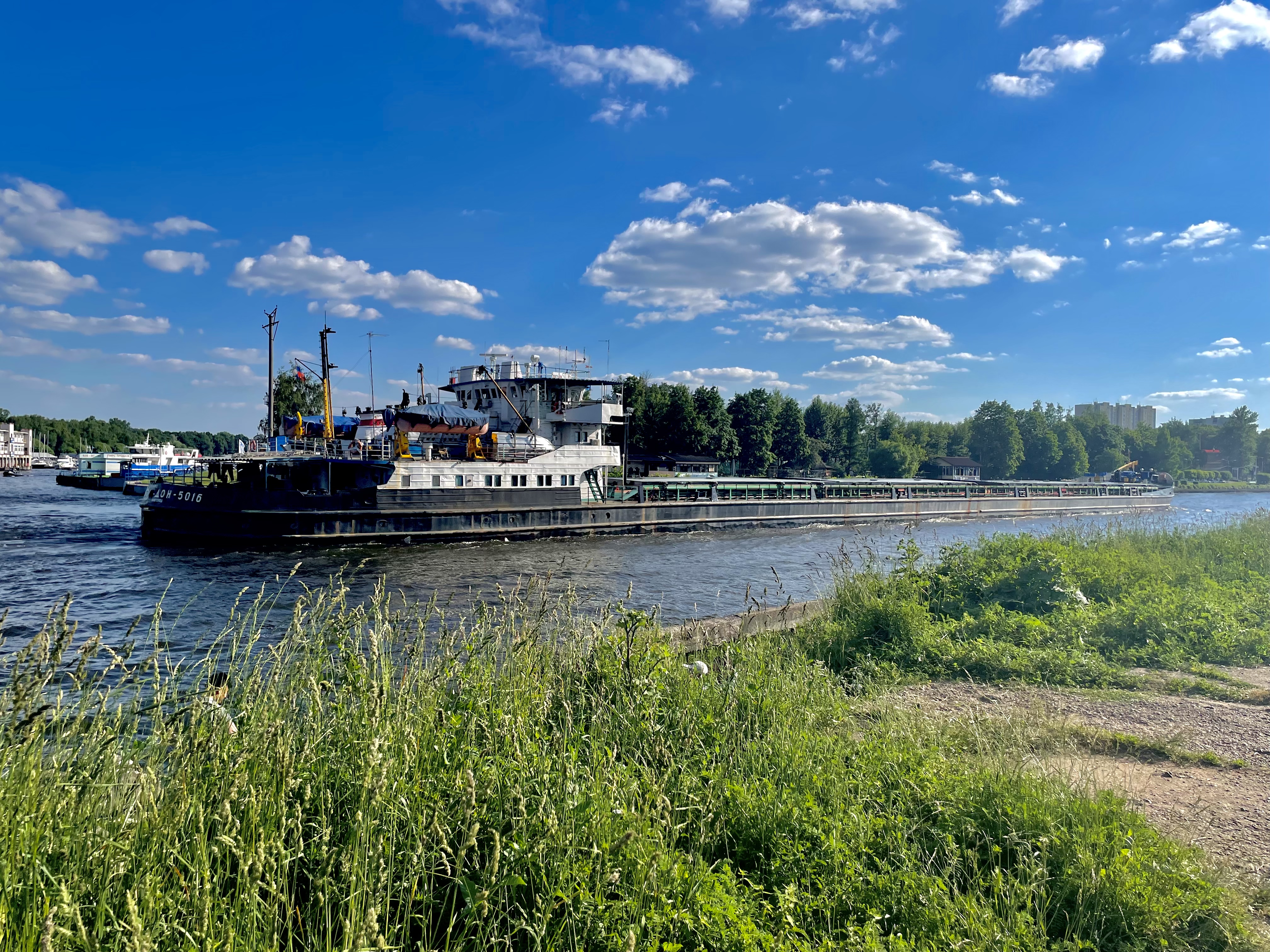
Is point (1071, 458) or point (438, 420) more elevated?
point (438, 420)

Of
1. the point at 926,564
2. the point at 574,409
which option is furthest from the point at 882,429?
the point at 926,564

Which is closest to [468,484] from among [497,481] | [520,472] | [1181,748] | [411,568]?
[497,481]

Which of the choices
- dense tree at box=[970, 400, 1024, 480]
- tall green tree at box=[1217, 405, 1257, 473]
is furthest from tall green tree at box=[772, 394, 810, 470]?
tall green tree at box=[1217, 405, 1257, 473]

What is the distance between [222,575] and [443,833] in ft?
69.8

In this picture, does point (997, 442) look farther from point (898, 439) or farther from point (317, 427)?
point (317, 427)

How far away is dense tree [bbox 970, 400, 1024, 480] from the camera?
106125 millimetres

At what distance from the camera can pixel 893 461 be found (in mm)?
91875

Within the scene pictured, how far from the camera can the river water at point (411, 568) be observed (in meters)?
16.5

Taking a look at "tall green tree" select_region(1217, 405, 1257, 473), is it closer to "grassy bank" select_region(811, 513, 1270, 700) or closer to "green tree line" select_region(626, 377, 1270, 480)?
"green tree line" select_region(626, 377, 1270, 480)

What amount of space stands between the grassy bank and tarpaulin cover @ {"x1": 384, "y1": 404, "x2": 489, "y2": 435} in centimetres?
2405

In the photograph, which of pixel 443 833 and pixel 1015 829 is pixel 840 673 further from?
pixel 443 833

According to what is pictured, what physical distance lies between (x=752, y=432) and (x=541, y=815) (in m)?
75.7

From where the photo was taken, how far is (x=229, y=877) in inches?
117

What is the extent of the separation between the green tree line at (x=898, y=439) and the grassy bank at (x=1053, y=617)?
88.5 ft
